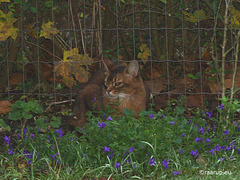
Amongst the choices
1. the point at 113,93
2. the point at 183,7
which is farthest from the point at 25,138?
the point at 183,7

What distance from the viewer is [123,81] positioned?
17.6 feet

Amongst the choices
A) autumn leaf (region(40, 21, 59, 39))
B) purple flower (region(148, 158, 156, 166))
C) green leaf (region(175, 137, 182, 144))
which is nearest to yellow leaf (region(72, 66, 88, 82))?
autumn leaf (region(40, 21, 59, 39))

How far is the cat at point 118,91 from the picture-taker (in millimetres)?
5348

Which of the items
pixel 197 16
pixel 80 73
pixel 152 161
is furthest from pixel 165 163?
pixel 197 16

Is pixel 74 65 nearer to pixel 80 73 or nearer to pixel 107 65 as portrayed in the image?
pixel 80 73

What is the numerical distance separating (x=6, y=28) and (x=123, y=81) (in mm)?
1604

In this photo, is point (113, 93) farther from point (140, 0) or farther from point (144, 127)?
point (140, 0)

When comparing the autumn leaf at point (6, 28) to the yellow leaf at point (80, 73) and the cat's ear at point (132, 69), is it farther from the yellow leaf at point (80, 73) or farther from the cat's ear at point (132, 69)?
the cat's ear at point (132, 69)

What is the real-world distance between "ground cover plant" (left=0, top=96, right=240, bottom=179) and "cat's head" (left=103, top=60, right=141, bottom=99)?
2.54 feet

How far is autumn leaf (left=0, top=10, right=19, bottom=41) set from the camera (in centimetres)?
574

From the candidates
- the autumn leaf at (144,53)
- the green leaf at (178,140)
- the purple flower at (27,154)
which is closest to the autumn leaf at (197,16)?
the autumn leaf at (144,53)

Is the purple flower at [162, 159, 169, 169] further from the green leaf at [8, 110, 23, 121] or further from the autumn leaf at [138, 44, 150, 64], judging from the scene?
the autumn leaf at [138, 44, 150, 64]

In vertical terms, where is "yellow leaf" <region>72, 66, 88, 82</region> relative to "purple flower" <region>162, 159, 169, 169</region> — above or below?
above

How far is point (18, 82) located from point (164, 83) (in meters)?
2.14
